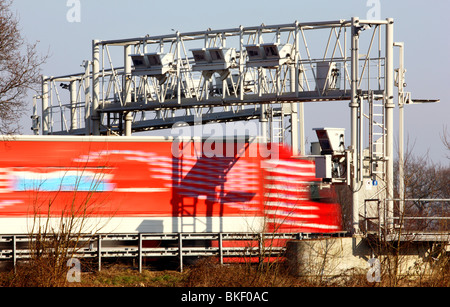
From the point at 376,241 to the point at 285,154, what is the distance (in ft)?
15.9

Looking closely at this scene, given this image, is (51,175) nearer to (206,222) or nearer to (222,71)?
(206,222)

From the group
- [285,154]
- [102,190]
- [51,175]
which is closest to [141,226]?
[102,190]

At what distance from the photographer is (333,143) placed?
26.6 meters

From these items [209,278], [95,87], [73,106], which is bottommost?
[209,278]

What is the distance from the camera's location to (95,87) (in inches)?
1564

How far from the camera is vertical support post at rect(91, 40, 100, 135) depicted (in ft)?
130

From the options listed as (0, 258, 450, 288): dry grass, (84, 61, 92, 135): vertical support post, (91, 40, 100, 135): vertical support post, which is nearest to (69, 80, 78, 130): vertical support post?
(84, 61, 92, 135): vertical support post

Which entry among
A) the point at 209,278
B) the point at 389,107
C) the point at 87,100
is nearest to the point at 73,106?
the point at 87,100

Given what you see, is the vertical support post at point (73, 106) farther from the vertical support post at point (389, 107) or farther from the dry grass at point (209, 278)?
the dry grass at point (209, 278)

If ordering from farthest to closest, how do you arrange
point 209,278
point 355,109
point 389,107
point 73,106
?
point 73,106
point 389,107
point 355,109
point 209,278

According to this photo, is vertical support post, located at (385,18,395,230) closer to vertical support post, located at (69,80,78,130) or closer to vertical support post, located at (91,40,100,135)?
vertical support post, located at (91,40,100,135)

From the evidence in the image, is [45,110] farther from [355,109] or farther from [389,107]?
[355,109]

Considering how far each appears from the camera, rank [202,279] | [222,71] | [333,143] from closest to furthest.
Answer: [202,279] < [333,143] < [222,71]

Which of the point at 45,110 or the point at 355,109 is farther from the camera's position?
the point at 45,110
